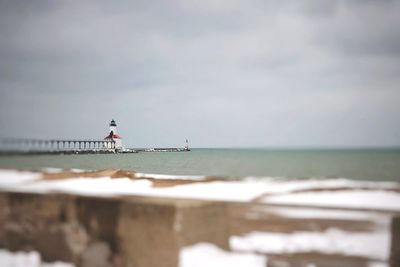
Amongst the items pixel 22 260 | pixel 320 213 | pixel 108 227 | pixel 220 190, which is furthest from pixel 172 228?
pixel 22 260

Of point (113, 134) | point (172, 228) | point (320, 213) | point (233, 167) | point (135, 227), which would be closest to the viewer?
point (320, 213)

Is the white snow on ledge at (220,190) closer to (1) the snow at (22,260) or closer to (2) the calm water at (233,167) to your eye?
(1) the snow at (22,260)

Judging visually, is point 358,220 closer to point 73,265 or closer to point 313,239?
point 313,239

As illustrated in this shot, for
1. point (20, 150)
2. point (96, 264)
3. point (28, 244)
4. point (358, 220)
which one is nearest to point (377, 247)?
point (358, 220)

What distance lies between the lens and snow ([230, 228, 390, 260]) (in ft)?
→ 5.49

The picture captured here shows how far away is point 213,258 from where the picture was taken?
196cm

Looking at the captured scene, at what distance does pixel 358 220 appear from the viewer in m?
1.67

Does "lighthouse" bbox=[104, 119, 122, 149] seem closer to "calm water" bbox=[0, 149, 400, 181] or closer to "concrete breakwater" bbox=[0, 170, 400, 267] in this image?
"calm water" bbox=[0, 149, 400, 181]

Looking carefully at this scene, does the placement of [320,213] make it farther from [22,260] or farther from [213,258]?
[22,260]

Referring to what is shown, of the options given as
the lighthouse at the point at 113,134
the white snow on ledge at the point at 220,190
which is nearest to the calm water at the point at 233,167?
the lighthouse at the point at 113,134

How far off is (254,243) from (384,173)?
24829mm

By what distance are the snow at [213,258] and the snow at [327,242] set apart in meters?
0.06

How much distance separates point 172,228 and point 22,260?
113 centimetres

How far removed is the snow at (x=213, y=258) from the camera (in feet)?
6.20
